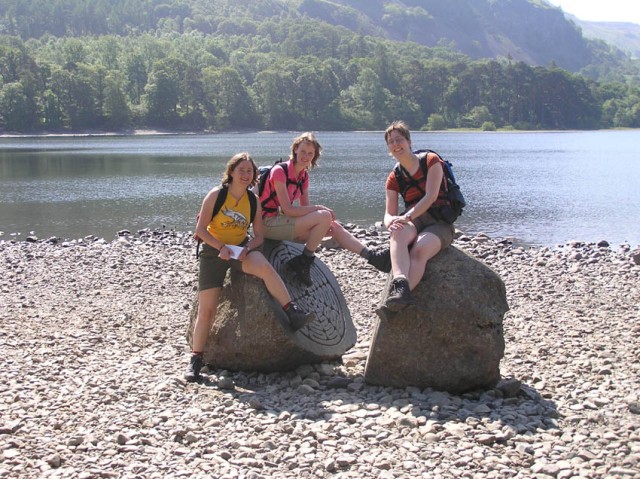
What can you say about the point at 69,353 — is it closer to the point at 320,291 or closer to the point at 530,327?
the point at 320,291

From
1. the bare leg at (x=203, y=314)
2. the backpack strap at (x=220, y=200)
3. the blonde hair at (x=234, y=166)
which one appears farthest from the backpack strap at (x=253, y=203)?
the bare leg at (x=203, y=314)

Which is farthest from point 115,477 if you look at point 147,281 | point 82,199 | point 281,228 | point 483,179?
point 483,179

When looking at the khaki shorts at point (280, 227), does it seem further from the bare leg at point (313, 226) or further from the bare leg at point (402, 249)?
the bare leg at point (402, 249)

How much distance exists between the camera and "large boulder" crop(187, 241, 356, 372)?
32.5ft

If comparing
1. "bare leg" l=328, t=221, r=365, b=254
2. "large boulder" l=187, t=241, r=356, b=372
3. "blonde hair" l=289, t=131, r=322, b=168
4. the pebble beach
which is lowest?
the pebble beach

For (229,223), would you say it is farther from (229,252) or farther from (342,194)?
(342,194)

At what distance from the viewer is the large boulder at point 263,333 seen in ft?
32.5

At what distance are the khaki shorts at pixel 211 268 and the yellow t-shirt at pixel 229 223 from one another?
0.18 metres

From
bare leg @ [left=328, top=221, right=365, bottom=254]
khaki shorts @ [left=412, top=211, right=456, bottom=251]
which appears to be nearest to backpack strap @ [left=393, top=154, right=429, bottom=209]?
khaki shorts @ [left=412, top=211, right=456, bottom=251]

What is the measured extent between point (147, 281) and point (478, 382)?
1052 cm

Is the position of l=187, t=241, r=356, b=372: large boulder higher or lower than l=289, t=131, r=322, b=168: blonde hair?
lower

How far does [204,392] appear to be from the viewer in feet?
31.0

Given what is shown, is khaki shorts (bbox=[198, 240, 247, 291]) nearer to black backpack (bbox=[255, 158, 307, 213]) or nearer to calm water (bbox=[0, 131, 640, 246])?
black backpack (bbox=[255, 158, 307, 213])

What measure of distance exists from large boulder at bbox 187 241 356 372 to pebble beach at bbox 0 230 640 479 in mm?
201
